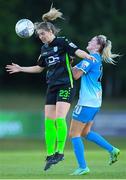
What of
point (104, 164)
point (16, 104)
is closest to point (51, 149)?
point (104, 164)

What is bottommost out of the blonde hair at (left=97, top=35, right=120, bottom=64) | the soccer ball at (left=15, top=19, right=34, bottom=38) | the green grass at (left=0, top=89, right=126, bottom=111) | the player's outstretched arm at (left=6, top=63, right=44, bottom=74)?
the green grass at (left=0, top=89, right=126, bottom=111)

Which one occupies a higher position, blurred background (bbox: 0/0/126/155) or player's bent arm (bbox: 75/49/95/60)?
player's bent arm (bbox: 75/49/95/60)

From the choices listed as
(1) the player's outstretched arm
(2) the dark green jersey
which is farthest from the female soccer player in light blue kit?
(1) the player's outstretched arm

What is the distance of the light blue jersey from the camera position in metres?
12.1

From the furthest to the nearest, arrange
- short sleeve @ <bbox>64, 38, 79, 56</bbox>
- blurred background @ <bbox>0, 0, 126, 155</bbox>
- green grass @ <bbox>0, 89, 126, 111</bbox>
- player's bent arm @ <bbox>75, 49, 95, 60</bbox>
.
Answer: green grass @ <bbox>0, 89, 126, 111</bbox> < blurred background @ <bbox>0, 0, 126, 155</bbox> < short sleeve @ <bbox>64, 38, 79, 56</bbox> < player's bent arm @ <bbox>75, 49, 95, 60</bbox>

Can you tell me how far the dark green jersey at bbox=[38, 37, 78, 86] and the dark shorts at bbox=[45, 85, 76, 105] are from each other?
0.08 m

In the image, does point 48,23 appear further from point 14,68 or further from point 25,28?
point 14,68

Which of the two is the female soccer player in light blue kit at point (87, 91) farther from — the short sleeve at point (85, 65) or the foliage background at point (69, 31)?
the foliage background at point (69, 31)

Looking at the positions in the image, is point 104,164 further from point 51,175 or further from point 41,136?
point 41,136

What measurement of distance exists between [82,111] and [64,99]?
0.32 m

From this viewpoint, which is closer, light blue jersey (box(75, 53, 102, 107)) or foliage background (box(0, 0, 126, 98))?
light blue jersey (box(75, 53, 102, 107))

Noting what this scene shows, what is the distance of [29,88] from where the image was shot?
159 feet

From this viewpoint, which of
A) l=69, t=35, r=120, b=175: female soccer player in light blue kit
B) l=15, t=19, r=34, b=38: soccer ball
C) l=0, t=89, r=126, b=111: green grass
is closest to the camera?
l=69, t=35, r=120, b=175: female soccer player in light blue kit

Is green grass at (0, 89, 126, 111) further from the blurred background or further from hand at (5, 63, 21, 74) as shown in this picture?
hand at (5, 63, 21, 74)
